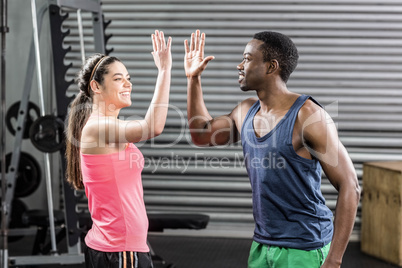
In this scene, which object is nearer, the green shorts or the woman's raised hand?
the green shorts

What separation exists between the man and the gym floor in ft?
7.78

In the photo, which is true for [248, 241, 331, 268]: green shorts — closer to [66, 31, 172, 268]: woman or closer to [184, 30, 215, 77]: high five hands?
[66, 31, 172, 268]: woman

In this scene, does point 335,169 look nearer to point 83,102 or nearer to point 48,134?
point 83,102

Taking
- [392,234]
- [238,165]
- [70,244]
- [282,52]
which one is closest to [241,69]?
[282,52]

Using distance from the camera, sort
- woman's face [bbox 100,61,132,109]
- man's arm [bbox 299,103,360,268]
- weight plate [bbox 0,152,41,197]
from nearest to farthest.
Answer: man's arm [bbox 299,103,360,268] → woman's face [bbox 100,61,132,109] → weight plate [bbox 0,152,41,197]

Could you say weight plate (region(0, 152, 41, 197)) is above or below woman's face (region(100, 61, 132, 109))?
below

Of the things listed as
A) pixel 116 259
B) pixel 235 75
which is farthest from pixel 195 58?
pixel 235 75

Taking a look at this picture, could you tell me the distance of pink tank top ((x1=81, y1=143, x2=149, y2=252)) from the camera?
2.17 meters

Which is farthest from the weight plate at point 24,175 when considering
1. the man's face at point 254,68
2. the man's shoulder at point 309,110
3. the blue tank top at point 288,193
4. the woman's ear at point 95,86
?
the man's shoulder at point 309,110

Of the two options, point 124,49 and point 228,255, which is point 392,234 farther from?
point 124,49

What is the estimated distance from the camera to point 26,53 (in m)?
5.88

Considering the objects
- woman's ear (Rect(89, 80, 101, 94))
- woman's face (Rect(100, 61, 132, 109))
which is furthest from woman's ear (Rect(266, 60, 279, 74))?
woman's ear (Rect(89, 80, 101, 94))

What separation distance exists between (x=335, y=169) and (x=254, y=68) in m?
0.55

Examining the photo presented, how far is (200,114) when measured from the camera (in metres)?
2.52
